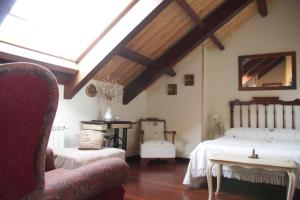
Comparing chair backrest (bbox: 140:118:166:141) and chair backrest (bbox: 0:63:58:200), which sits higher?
chair backrest (bbox: 0:63:58:200)

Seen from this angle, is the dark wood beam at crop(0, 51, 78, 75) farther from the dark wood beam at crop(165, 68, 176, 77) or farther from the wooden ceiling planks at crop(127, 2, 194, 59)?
the dark wood beam at crop(165, 68, 176, 77)

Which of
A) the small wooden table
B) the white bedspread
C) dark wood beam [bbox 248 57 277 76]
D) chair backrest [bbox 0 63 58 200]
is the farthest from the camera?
dark wood beam [bbox 248 57 277 76]

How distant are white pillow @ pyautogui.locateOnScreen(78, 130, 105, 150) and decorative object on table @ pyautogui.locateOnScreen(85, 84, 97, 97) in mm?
1078

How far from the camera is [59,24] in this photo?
3227 millimetres

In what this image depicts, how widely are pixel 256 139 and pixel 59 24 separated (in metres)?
3.60

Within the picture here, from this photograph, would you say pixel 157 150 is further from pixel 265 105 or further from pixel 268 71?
pixel 268 71

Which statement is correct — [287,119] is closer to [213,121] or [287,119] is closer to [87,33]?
[213,121]

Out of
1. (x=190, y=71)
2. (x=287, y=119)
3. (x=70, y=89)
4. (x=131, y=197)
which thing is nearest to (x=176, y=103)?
(x=190, y=71)

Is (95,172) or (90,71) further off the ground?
(90,71)

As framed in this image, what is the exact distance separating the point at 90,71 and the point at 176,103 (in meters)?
2.46

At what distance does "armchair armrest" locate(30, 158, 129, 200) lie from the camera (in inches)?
42.4

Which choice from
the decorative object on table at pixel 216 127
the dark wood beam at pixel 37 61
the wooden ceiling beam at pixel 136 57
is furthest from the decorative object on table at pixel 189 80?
the dark wood beam at pixel 37 61

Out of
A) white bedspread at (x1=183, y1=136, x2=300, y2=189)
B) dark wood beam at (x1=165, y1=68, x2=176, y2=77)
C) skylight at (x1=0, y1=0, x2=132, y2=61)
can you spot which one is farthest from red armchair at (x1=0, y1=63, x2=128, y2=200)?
dark wood beam at (x1=165, y1=68, x2=176, y2=77)

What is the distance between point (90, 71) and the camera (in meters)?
3.55
